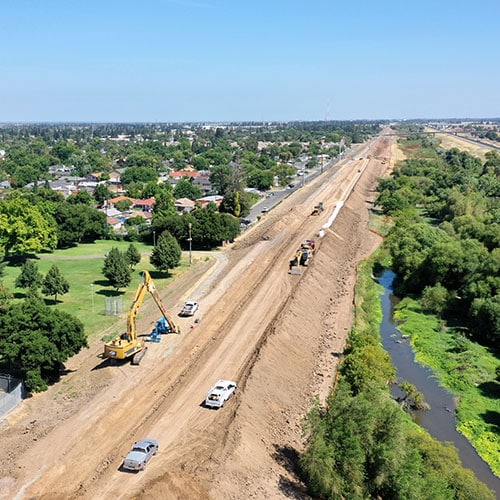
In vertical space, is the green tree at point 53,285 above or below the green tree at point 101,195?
above

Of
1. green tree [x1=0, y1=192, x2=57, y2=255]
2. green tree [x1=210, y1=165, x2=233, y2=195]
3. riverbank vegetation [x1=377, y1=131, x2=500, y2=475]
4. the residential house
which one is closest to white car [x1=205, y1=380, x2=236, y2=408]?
riverbank vegetation [x1=377, y1=131, x2=500, y2=475]

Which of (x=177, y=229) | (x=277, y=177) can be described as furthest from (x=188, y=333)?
(x=277, y=177)

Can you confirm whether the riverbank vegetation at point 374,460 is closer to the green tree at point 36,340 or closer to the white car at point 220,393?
the white car at point 220,393

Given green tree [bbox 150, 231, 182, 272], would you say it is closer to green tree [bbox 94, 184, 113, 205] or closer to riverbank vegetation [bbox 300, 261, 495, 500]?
riverbank vegetation [bbox 300, 261, 495, 500]

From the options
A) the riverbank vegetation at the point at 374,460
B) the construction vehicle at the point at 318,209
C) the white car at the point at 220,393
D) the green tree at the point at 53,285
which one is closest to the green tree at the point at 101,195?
the construction vehicle at the point at 318,209

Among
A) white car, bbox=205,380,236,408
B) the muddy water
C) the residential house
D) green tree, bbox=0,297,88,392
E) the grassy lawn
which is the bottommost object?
the muddy water
